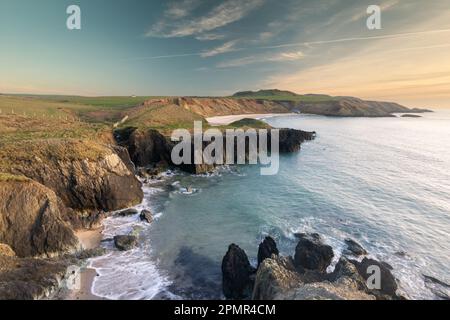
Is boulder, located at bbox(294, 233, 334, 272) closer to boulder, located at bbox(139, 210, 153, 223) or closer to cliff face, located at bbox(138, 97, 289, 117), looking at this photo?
boulder, located at bbox(139, 210, 153, 223)

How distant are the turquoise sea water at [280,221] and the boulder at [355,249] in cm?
68

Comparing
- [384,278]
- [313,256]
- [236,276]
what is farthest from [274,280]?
[384,278]

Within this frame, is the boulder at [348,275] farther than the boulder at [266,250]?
No

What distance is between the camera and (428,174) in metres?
50.6

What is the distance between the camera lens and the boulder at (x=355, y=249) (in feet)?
81.3

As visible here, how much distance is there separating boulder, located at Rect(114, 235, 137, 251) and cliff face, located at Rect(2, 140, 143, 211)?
28.8 feet

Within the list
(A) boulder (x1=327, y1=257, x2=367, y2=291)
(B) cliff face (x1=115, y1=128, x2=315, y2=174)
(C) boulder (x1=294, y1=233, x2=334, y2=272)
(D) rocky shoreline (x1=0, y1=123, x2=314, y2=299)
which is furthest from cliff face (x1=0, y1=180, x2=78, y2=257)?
(B) cliff face (x1=115, y1=128, x2=315, y2=174)

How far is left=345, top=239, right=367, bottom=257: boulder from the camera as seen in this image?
81.3ft

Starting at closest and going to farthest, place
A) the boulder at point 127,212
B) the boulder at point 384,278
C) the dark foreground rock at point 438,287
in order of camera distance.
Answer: the boulder at point 384,278, the dark foreground rock at point 438,287, the boulder at point 127,212

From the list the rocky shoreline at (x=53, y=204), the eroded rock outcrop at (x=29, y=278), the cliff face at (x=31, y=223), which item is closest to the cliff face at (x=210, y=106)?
the rocky shoreline at (x=53, y=204)

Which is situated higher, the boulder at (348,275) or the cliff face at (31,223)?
the cliff face at (31,223)

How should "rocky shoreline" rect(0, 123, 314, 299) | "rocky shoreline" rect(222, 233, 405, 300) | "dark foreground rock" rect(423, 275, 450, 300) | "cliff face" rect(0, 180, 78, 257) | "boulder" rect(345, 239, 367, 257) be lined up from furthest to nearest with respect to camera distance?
"boulder" rect(345, 239, 367, 257) → "cliff face" rect(0, 180, 78, 257) → "dark foreground rock" rect(423, 275, 450, 300) → "rocky shoreline" rect(0, 123, 314, 299) → "rocky shoreline" rect(222, 233, 405, 300)

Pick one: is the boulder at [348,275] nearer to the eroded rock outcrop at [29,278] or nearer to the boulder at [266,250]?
the boulder at [266,250]

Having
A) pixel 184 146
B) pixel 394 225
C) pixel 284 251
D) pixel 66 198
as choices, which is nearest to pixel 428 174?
pixel 394 225
